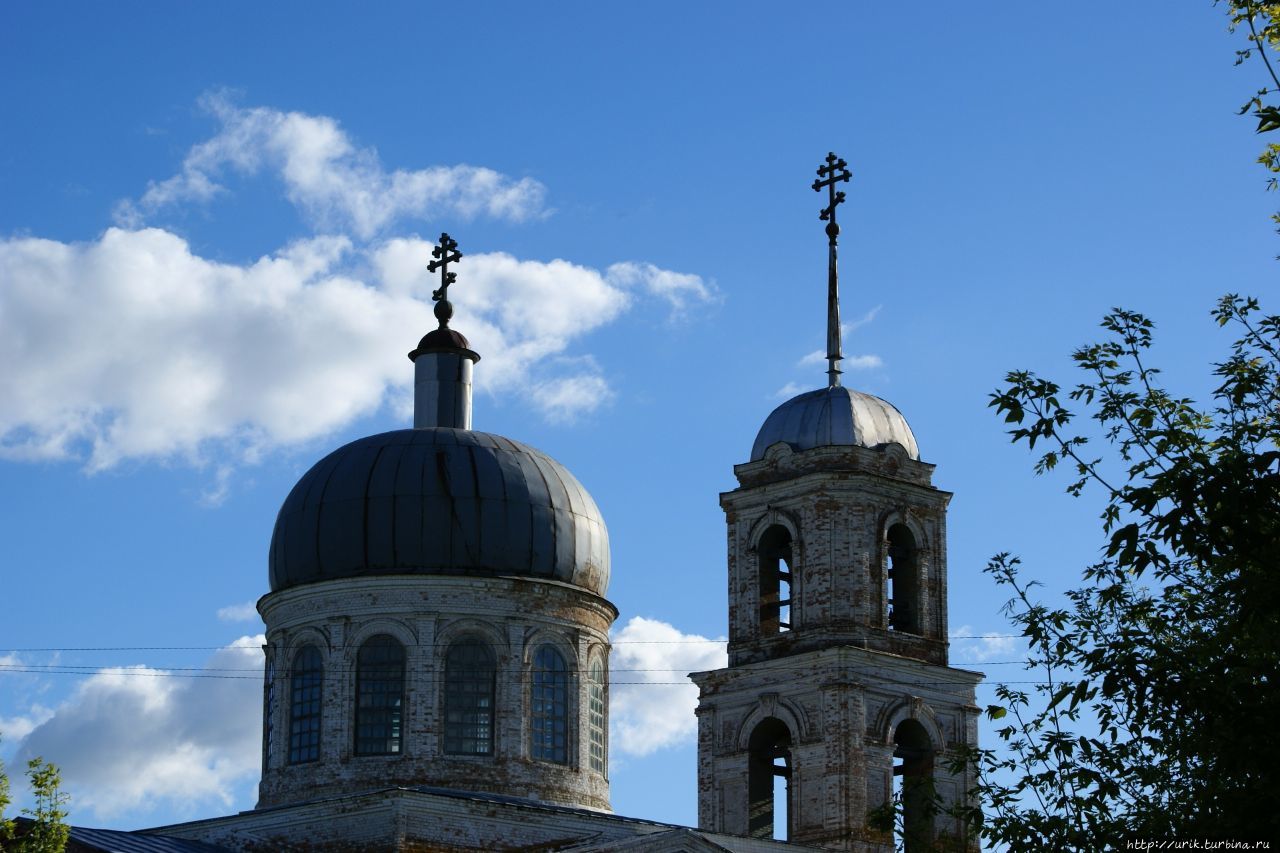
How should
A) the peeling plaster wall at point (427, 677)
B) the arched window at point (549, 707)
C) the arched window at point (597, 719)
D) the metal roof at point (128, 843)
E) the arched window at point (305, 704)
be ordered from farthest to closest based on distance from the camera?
the arched window at point (597, 719) < the arched window at point (549, 707) < the arched window at point (305, 704) < the peeling plaster wall at point (427, 677) < the metal roof at point (128, 843)

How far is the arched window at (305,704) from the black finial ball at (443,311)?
207 inches

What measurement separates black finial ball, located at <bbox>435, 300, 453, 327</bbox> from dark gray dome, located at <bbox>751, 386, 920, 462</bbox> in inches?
187

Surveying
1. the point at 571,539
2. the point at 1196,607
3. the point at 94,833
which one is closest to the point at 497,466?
the point at 571,539

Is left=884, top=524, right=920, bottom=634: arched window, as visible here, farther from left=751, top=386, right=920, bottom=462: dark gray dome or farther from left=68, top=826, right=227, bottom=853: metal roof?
left=68, top=826, right=227, bottom=853: metal roof

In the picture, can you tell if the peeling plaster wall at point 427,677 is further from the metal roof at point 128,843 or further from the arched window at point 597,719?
the metal roof at point 128,843

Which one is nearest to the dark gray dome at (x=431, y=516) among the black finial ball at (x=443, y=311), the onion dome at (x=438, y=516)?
the onion dome at (x=438, y=516)

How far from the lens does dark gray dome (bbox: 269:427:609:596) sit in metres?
30.2

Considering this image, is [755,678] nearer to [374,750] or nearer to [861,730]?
[861,730]

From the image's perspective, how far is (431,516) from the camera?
3028cm

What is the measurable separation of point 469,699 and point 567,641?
1.66 meters

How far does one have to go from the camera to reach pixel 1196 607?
56.3 ft

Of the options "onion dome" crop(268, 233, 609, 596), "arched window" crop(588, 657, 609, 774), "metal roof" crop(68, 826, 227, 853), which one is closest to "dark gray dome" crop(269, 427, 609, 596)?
"onion dome" crop(268, 233, 609, 596)

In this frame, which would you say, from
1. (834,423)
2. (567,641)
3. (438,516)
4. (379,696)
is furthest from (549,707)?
(834,423)

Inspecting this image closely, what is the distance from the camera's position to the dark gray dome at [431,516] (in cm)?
3023
